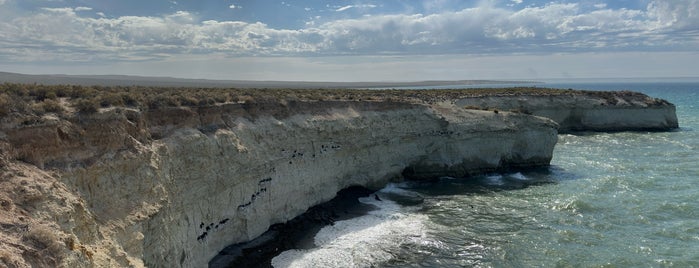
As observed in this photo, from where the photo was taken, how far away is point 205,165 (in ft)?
70.4

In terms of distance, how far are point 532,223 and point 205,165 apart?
19.0 metres

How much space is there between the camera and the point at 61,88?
19.5m

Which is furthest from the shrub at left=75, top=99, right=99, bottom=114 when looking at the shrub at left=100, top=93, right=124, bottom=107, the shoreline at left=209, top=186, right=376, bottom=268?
the shoreline at left=209, top=186, right=376, bottom=268

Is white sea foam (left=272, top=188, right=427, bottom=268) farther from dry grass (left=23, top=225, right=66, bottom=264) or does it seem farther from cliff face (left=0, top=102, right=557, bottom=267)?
dry grass (left=23, top=225, right=66, bottom=264)

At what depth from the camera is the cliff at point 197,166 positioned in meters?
12.3

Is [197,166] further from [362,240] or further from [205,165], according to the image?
[362,240]

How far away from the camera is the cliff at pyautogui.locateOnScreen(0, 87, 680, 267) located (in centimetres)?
1230

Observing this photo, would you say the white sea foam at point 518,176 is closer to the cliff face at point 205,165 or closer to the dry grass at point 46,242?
the cliff face at point 205,165

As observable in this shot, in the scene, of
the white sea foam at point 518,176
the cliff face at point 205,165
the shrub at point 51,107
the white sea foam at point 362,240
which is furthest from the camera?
the white sea foam at point 518,176

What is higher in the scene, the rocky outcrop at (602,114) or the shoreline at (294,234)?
the rocky outcrop at (602,114)

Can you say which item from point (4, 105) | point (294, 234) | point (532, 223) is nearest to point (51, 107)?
point (4, 105)

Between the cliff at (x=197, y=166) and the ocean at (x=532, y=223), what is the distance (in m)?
2.78

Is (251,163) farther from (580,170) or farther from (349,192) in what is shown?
(580,170)

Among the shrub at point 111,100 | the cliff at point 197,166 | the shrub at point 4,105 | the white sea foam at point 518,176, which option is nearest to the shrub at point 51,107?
the cliff at point 197,166
